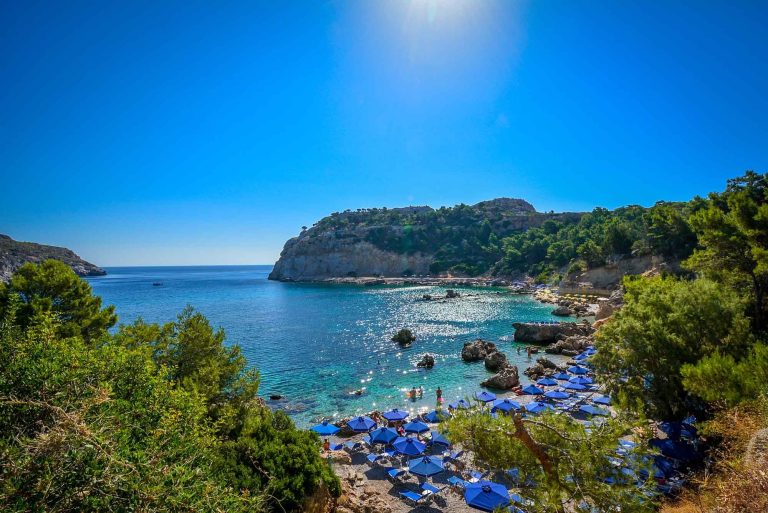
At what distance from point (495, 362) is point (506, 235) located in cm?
12270

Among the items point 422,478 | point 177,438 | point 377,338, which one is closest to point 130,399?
point 177,438

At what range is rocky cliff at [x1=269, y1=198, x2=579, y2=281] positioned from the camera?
139 meters

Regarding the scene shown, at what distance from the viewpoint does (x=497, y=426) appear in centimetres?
850

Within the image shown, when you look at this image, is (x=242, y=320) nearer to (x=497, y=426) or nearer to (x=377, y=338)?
(x=377, y=338)

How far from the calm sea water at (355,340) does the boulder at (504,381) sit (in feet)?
3.74

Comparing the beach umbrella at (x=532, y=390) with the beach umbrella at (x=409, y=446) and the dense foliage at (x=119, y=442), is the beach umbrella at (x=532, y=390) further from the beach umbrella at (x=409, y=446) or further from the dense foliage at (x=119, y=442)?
the dense foliage at (x=119, y=442)

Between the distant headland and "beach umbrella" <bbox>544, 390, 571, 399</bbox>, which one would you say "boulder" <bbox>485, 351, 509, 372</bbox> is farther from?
the distant headland

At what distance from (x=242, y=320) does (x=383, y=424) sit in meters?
45.0

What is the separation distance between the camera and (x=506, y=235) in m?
147

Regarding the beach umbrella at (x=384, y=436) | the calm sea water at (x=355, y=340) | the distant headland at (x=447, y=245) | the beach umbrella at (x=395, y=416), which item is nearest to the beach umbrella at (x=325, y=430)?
the beach umbrella at (x=384, y=436)

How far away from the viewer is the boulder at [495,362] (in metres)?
32.6

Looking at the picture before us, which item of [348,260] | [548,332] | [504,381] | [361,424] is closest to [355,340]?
[504,381]

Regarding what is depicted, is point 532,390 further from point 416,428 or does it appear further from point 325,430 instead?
point 325,430

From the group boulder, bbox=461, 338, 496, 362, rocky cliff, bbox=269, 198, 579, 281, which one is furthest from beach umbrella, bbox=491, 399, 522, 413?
rocky cliff, bbox=269, 198, 579, 281
